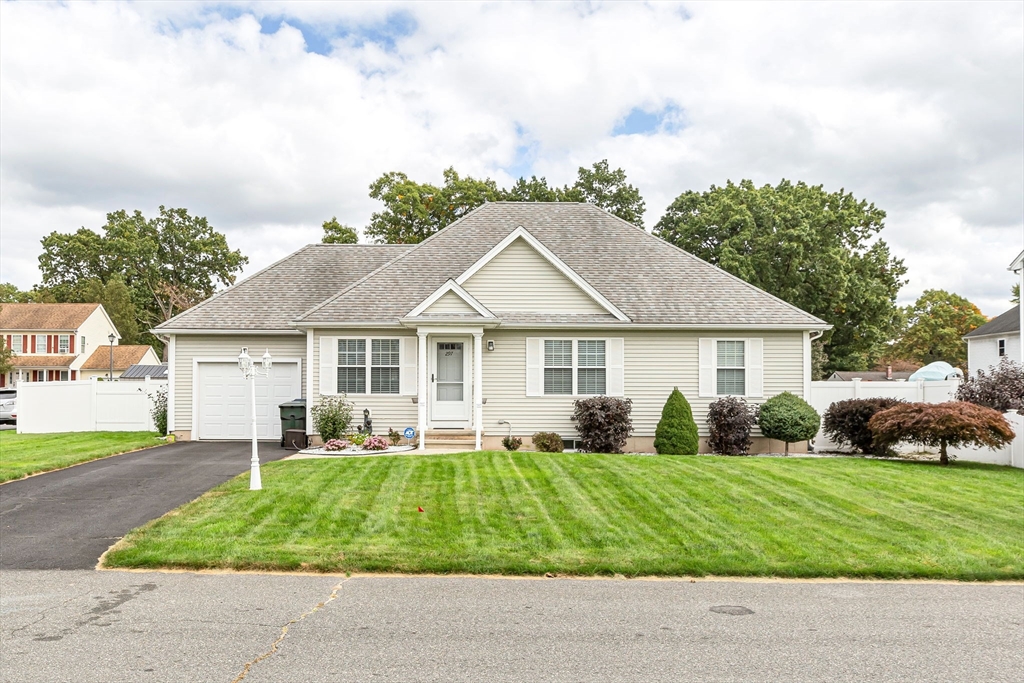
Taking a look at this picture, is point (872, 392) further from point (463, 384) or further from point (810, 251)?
point (810, 251)

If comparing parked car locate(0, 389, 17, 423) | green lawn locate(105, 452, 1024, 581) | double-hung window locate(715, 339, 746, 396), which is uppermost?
double-hung window locate(715, 339, 746, 396)

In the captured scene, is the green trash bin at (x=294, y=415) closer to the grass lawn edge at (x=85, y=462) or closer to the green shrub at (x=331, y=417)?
the green shrub at (x=331, y=417)

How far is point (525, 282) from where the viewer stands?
17.6 metres

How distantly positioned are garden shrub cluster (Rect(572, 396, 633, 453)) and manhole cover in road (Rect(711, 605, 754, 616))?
10244 millimetres

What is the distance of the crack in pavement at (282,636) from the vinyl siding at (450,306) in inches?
397

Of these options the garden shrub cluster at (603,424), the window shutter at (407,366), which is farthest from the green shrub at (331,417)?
the garden shrub cluster at (603,424)

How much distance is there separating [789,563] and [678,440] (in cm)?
897

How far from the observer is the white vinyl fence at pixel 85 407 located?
2145 centimetres

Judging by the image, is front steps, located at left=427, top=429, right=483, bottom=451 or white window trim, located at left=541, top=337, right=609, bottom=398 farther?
white window trim, located at left=541, top=337, right=609, bottom=398

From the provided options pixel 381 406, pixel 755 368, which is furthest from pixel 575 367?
pixel 381 406

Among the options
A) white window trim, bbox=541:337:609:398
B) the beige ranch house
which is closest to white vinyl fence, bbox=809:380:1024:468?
the beige ranch house

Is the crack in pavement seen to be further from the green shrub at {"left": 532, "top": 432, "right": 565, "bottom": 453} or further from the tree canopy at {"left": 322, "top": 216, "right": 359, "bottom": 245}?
the tree canopy at {"left": 322, "top": 216, "right": 359, "bottom": 245}

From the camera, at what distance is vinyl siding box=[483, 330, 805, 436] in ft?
57.4

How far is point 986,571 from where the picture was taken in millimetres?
7414
